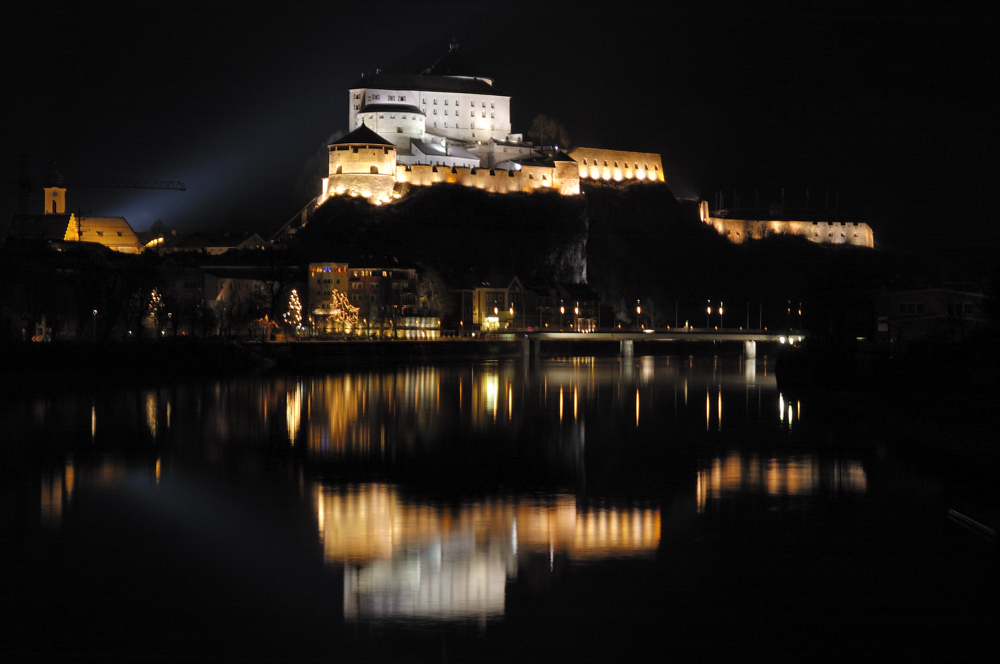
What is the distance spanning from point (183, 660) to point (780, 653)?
3.81 m

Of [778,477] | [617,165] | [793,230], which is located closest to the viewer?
[778,477]

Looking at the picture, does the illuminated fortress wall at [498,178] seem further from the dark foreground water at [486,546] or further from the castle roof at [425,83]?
the dark foreground water at [486,546]

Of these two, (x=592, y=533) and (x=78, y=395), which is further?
(x=78, y=395)

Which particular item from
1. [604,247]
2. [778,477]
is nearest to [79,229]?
[604,247]

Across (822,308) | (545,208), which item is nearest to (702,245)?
(545,208)

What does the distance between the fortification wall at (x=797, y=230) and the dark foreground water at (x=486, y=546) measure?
2396 inches

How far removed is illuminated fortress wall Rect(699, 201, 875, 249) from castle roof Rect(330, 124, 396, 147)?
86.4 ft

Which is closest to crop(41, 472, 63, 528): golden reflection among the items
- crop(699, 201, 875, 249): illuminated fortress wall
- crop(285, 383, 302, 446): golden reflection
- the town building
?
crop(285, 383, 302, 446): golden reflection

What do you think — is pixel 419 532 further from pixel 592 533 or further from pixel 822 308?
pixel 822 308

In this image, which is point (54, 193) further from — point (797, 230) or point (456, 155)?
point (797, 230)

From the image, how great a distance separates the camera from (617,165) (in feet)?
244

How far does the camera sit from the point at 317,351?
4081cm

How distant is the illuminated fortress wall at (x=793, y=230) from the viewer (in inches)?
3088

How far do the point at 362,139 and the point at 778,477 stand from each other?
54393mm
